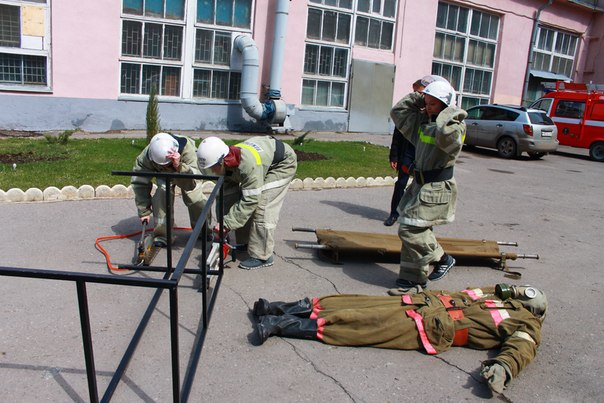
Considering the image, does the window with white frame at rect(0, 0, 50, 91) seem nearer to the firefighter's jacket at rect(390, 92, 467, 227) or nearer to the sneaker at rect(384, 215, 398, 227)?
the sneaker at rect(384, 215, 398, 227)

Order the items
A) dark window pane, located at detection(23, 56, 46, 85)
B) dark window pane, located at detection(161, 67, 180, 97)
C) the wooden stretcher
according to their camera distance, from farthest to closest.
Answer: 1. dark window pane, located at detection(161, 67, 180, 97)
2. dark window pane, located at detection(23, 56, 46, 85)
3. the wooden stretcher

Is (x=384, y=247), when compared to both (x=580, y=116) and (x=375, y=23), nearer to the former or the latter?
(x=375, y=23)

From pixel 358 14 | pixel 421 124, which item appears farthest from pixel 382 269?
pixel 358 14

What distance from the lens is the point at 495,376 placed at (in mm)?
3096

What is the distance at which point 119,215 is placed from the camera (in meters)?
6.22

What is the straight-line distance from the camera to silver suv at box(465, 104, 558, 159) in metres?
14.5

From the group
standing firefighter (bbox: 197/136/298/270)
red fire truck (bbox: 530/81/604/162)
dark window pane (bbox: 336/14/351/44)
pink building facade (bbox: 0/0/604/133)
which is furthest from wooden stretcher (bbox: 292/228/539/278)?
red fire truck (bbox: 530/81/604/162)

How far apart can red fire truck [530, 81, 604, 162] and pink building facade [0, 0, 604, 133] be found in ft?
12.8

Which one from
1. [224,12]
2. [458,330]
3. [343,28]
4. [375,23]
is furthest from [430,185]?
[375,23]

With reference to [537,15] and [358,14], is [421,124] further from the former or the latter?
[537,15]

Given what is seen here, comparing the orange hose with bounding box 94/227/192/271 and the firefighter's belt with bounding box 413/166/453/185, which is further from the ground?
the firefighter's belt with bounding box 413/166/453/185

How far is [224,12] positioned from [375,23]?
5200 mm

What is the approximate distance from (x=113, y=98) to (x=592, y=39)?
67.6ft

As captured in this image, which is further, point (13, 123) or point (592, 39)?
point (592, 39)
